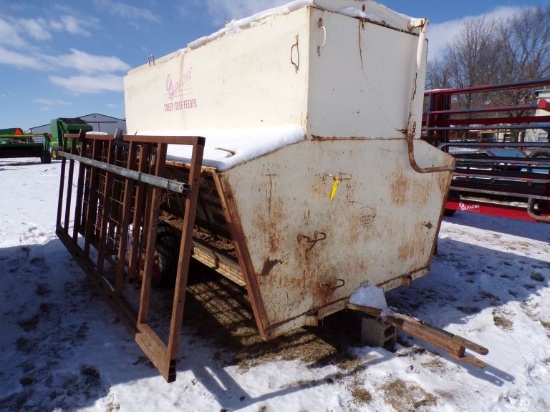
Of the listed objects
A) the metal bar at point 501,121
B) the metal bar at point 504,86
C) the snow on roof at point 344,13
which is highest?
the metal bar at point 504,86

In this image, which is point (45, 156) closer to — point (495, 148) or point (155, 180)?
point (155, 180)

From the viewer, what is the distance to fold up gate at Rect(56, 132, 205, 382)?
212 centimetres

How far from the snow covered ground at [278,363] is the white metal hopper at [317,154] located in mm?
418

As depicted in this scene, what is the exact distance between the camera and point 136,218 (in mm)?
2684

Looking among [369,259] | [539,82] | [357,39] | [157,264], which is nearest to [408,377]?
[369,259]

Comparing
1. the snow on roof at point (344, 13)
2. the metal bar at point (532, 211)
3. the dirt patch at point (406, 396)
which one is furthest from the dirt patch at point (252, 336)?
the metal bar at point (532, 211)

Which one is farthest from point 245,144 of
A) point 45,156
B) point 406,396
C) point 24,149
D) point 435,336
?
point 45,156

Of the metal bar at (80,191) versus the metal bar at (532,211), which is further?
the metal bar at (532,211)

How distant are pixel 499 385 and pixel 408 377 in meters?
0.58

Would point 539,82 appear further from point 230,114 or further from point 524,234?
point 230,114

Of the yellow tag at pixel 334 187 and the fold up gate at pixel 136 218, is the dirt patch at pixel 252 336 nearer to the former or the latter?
the fold up gate at pixel 136 218

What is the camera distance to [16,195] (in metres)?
9.09

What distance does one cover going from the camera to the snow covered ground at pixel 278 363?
7.59 feet

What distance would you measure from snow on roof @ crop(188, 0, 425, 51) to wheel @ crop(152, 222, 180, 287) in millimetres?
2056
